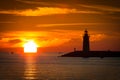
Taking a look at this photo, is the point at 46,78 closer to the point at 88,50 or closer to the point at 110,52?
the point at 88,50

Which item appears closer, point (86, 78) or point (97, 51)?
point (86, 78)

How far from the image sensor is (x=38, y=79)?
6694 centimetres

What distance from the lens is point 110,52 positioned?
597 feet

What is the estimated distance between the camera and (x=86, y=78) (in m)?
67.6

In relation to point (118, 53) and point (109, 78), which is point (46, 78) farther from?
point (118, 53)

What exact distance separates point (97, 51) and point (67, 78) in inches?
4464

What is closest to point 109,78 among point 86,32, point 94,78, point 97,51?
point 94,78

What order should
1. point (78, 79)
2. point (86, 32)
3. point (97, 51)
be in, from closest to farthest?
point (78, 79) < point (86, 32) < point (97, 51)

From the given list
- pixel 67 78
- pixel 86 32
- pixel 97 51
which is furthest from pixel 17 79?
pixel 97 51

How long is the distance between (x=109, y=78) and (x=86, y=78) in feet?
12.0

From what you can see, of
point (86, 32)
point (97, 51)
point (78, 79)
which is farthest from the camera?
point (97, 51)

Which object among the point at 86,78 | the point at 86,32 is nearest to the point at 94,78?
the point at 86,78

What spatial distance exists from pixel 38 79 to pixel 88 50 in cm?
9527

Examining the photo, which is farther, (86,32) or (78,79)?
(86,32)
